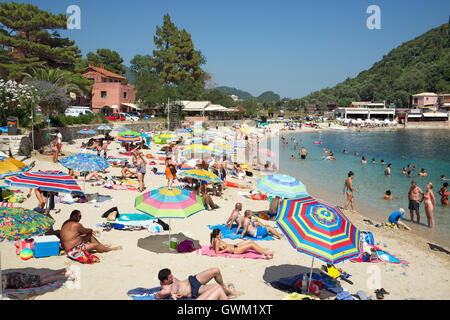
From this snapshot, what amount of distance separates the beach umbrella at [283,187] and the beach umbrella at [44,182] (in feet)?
15.3

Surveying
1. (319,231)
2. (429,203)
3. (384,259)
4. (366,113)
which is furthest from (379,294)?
(366,113)

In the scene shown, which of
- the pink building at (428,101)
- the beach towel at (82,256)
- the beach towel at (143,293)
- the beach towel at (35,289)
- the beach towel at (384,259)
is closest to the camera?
the beach towel at (35,289)

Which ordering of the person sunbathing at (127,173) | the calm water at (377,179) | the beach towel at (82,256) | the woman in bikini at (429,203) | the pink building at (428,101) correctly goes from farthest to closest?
1. the pink building at (428,101)
2. the person sunbathing at (127,173)
3. the calm water at (377,179)
4. the woman in bikini at (429,203)
5. the beach towel at (82,256)

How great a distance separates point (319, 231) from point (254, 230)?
138 inches

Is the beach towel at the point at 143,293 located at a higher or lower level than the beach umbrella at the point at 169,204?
lower

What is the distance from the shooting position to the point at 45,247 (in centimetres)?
607

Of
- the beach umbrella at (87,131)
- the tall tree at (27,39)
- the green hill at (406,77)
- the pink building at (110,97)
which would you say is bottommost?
the beach umbrella at (87,131)

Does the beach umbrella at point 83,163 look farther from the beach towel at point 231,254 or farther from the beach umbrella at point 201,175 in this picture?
the beach towel at point 231,254

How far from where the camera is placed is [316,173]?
22.8 metres

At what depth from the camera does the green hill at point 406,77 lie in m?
109

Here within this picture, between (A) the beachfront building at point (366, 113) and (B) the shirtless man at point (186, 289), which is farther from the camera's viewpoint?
(A) the beachfront building at point (366, 113)

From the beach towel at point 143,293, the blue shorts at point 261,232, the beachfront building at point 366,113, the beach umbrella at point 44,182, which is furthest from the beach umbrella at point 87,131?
the beachfront building at point 366,113
